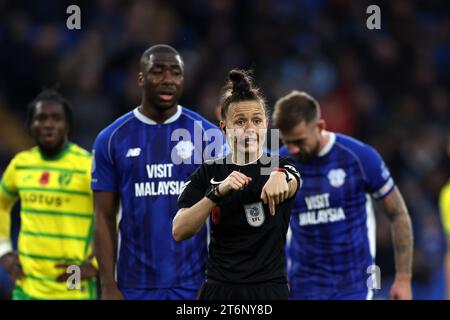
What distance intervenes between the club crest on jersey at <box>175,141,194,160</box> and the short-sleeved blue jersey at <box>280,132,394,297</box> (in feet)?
3.54

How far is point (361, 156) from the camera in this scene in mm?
6656

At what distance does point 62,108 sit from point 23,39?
4756 millimetres

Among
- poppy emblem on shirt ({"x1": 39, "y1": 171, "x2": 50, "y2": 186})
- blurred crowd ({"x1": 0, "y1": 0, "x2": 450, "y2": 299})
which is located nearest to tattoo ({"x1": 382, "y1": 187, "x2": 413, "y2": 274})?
poppy emblem on shirt ({"x1": 39, "y1": 171, "x2": 50, "y2": 186})

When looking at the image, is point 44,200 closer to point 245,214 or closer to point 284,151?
→ point 284,151

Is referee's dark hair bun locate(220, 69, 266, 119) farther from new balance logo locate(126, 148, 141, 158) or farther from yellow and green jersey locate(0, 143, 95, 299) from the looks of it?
yellow and green jersey locate(0, 143, 95, 299)

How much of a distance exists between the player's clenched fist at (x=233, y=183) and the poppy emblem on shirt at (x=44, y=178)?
2.70m

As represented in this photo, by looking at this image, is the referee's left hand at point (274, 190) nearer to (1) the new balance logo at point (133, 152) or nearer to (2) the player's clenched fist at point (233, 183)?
(2) the player's clenched fist at point (233, 183)

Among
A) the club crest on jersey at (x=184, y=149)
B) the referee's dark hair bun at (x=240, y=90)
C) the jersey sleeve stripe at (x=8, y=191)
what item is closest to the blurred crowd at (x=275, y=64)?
the jersey sleeve stripe at (x=8, y=191)

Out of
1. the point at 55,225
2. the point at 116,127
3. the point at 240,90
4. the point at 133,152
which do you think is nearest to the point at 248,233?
the point at 240,90

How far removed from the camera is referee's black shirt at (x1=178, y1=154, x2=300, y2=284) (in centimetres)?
464

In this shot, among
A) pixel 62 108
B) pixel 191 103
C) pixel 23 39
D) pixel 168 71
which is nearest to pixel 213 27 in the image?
pixel 191 103

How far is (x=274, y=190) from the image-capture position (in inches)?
177

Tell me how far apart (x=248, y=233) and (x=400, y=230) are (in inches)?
85.0

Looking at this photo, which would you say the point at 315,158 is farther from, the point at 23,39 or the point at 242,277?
the point at 23,39
